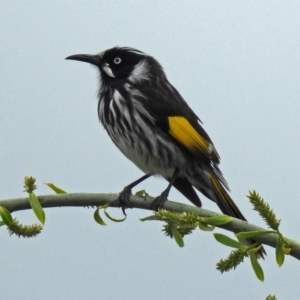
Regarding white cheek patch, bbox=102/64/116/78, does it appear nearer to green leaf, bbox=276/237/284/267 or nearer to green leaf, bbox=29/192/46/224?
green leaf, bbox=29/192/46/224

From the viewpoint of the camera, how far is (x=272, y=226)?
6.24 ft

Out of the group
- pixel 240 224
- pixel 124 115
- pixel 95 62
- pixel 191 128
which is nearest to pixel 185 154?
pixel 191 128

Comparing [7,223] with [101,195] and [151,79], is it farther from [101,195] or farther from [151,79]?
[151,79]

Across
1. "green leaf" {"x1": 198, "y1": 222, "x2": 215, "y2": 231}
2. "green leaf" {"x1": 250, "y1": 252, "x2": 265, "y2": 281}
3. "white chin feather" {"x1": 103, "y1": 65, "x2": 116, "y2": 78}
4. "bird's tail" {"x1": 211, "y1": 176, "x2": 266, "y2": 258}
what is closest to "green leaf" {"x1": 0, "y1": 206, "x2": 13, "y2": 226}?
"green leaf" {"x1": 198, "y1": 222, "x2": 215, "y2": 231}

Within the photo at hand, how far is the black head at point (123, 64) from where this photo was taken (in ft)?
16.2

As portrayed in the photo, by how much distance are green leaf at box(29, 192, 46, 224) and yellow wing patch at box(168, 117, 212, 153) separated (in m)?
2.25

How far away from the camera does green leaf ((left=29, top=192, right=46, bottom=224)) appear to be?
2242mm

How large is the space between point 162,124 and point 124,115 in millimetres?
257

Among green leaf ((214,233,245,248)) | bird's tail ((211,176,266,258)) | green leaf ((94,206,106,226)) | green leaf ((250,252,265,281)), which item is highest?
bird's tail ((211,176,266,258))

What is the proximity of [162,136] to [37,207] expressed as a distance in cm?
231

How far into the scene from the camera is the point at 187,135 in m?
4.45

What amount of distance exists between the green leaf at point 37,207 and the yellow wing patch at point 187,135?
225cm

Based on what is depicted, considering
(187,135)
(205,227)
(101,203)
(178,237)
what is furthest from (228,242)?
(187,135)

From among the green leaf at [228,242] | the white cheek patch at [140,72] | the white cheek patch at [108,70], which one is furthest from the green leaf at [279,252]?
the white cheek patch at [108,70]
